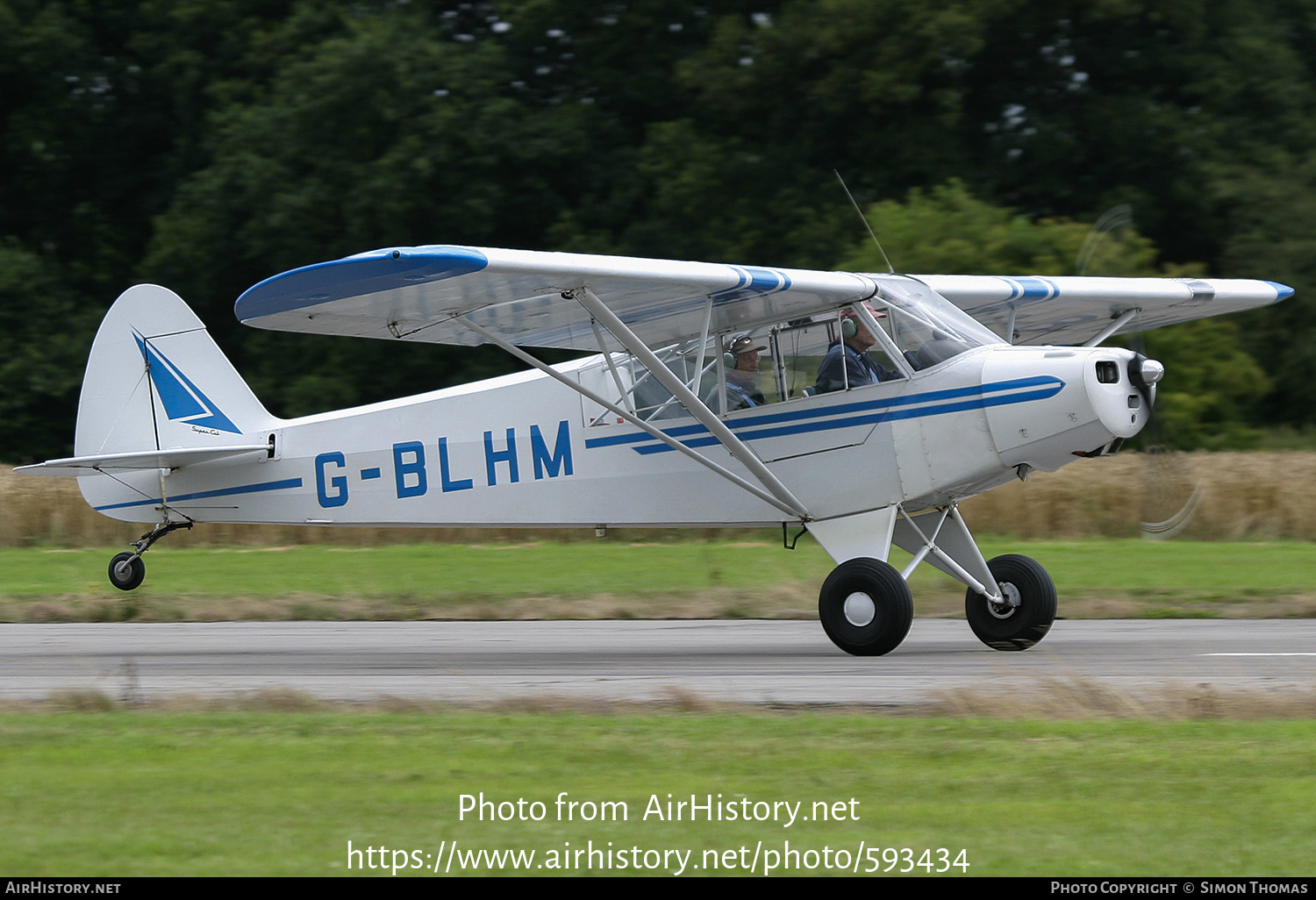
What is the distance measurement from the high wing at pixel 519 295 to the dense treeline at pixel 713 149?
66.6ft

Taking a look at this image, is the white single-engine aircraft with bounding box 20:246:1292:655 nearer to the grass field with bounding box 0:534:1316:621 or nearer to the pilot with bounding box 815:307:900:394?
the pilot with bounding box 815:307:900:394

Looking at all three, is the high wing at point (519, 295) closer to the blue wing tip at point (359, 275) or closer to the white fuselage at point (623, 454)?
the blue wing tip at point (359, 275)

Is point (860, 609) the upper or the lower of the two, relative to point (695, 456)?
lower

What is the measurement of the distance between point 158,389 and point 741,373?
5373 millimetres

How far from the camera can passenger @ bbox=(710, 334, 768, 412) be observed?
1099 cm

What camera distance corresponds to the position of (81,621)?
13.9 m

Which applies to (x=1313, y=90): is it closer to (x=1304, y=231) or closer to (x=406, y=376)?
(x=1304, y=231)

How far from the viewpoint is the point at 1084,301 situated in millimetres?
12680

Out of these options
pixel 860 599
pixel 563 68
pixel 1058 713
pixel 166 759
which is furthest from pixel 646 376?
pixel 563 68

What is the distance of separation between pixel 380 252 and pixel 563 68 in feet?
104

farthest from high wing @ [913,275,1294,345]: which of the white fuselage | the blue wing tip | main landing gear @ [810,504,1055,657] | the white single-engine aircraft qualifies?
the blue wing tip

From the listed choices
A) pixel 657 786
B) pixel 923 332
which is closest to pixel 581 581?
pixel 923 332

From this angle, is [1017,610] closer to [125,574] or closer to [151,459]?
[151,459]
